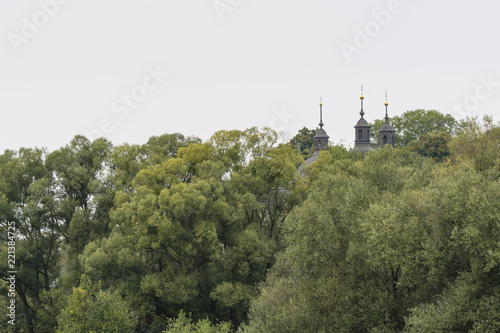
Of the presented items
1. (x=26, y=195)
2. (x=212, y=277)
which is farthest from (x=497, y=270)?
(x=26, y=195)

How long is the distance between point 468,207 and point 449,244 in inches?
56.3

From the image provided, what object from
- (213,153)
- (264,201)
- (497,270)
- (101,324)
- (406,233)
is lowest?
(101,324)

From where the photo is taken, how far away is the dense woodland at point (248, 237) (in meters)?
20.7

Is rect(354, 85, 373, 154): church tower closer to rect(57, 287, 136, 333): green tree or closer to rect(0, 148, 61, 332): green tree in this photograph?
rect(0, 148, 61, 332): green tree

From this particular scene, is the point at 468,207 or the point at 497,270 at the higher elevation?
the point at 468,207

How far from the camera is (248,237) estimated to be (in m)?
34.0

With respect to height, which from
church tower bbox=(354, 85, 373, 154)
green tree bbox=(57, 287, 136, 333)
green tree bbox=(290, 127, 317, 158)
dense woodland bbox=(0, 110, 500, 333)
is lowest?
green tree bbox=(57, 287, 136, 333)

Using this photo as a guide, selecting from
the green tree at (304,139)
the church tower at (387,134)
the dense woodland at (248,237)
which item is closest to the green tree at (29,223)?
the dense woodland at (248,237)

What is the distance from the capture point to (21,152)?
3928cm

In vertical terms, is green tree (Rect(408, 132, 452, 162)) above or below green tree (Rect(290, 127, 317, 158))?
below

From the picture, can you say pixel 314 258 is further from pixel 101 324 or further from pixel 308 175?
pixel 308 175

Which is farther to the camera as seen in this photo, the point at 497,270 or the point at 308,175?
the point at 308,175

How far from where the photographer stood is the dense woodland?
20672mm

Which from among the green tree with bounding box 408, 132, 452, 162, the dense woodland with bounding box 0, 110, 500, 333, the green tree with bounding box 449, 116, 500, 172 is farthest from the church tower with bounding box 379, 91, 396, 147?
the green tree with bounding box 449, 116, 500, 172
